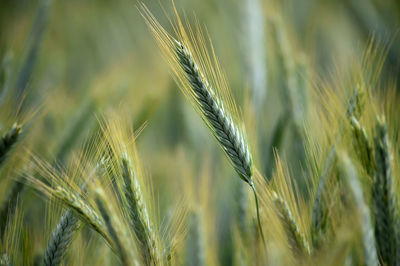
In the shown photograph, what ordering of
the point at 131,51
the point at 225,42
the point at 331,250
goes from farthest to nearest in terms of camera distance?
the point at 131,51 < the point at 225,42 < the point at 331,250

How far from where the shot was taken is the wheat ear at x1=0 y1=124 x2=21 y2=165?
625 millimetres

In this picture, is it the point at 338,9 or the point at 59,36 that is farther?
the point at 59,36

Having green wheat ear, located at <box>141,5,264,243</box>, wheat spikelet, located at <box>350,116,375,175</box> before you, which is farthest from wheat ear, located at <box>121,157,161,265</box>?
wheat spikelet, located at <box>350,116,375,175</box>

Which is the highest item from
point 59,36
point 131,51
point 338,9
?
point 59,36

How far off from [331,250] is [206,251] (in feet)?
0.99

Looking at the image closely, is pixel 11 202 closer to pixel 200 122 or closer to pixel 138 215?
pixel 138 215

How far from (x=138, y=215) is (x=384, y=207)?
1.25 ft

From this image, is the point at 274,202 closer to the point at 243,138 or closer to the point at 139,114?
the point at 243,138

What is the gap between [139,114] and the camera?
1.02m

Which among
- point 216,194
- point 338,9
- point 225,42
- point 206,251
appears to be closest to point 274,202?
point 206,251

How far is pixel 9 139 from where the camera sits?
626 millimetres

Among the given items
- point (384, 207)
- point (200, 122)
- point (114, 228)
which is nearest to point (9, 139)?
point (114, 228)

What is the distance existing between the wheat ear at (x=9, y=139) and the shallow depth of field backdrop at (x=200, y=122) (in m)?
0.01

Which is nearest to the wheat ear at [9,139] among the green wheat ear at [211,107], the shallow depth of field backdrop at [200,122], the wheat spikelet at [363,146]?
the shallow depth of field backdrop at [200,122]
